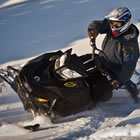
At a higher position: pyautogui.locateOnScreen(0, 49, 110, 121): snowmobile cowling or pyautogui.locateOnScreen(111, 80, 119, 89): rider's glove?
pyautogui.locateOnScreen(0, 49, 110, 121): snowmobile cowling

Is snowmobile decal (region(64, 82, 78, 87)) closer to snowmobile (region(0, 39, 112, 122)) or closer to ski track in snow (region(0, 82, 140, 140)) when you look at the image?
snowmobile (region(0, 39, 112, 122))

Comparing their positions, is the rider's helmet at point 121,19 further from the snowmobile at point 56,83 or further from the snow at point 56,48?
the snow at point 56,48

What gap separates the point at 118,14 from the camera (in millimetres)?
4641

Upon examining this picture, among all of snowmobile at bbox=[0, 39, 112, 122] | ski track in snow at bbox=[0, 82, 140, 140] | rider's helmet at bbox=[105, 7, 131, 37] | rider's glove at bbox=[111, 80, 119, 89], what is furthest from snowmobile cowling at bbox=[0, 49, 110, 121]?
rider's helmet at bbox=[105, 7, 131, 37]

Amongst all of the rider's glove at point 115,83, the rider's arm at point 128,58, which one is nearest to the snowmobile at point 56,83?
the rider's glove at point 115,83

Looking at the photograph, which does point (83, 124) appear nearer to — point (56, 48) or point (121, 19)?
point (121, 19)

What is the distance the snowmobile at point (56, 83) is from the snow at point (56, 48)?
0.76ft

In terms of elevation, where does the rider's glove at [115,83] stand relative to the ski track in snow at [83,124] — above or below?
above

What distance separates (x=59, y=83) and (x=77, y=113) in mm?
715

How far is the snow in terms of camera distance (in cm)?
388

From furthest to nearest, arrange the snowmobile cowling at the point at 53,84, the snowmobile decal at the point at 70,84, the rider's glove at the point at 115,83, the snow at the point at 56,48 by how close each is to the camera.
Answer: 1. the rider's glove at the point at 115,83
2. the snowmobile decal at the point at 70,84
3. the snowmobile cowling at the point at 53,84
4. the snow at the point at 56,48

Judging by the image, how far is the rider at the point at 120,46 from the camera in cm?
463

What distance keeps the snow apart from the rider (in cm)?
58

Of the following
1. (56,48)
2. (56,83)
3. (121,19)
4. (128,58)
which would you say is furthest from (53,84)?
(56,48)
